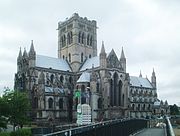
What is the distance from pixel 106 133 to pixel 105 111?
66020 millimetres

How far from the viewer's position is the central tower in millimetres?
97106

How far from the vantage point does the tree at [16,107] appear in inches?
2232

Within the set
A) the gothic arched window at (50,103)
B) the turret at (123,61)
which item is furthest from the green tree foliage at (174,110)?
the gothic arched window at (50,103)

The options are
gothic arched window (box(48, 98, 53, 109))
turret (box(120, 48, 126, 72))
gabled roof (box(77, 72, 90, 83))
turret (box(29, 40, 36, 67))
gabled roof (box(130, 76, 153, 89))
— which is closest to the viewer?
gothic arched window (box(48, 98, 53, 109))

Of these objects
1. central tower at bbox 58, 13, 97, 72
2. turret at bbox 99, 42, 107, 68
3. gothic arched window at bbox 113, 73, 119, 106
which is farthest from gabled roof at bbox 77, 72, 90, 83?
central tower at bbox 58, 13, 97, 72

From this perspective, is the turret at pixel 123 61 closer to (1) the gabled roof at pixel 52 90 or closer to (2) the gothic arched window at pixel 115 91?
(2) the gothic arched window at pixel 115 91

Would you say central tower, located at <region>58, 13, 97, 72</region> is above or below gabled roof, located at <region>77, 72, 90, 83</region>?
above

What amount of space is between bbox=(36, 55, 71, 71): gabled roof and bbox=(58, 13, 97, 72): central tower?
2162 mm

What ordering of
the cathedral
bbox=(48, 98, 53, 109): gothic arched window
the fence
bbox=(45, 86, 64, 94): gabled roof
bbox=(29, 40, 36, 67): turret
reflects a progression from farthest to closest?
1. bbox=(29, 40, 36, 67): turret
2. bbox=(45, 86, 64, 94): gabled roof
3. bbox=(48, 98, 53, 109): gothic arched window
4. the cathedral
5. the fence

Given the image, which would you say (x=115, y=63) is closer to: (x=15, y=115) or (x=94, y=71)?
(x=94, y=71)

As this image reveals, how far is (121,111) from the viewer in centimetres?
8650

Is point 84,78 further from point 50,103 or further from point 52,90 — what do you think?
point 50,103

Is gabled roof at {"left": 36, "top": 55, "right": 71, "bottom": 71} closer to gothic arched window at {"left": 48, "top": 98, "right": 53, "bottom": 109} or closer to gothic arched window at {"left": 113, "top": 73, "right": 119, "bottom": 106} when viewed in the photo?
gothic arched window at {"left": 48, "top": 98, "right": 53, "bottom": 109}

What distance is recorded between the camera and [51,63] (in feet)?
305
